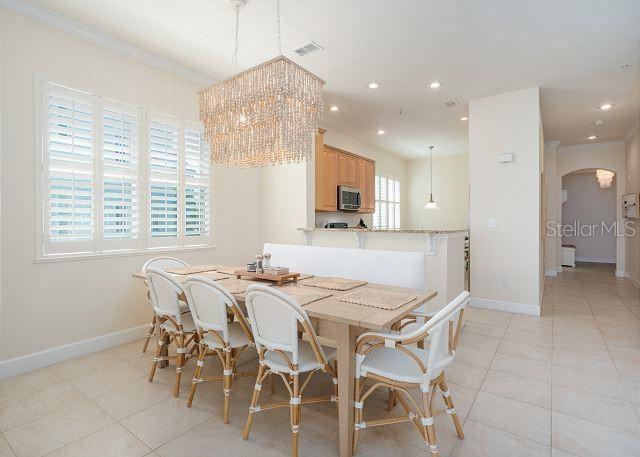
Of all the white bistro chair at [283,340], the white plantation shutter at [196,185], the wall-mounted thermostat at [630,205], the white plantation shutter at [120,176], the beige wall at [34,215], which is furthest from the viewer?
the wall-mounted thermostat at [630,205]

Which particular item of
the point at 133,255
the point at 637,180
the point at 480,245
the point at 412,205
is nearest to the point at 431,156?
the point at 412,205

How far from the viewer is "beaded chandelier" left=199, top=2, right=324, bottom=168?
7.87 feet

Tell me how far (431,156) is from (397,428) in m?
7.69

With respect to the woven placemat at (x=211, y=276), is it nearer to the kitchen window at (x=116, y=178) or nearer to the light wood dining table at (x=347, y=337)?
the kitchen window at (x=116, y=178)

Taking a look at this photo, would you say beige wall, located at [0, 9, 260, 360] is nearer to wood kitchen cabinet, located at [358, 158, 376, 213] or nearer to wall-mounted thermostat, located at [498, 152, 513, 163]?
wood kitchen cabinet, located at [358, 158, 376, 213]

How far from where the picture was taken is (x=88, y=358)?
3033mm

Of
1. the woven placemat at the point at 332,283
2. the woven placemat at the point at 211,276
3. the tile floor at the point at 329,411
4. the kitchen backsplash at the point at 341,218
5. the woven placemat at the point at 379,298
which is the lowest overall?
the tile floor at the point at 329,411

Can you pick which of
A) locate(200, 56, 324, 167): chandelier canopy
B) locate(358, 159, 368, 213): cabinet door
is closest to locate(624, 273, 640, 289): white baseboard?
locate(358, 159, 368, 213): cabinet door

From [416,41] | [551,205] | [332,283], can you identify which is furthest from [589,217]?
[332,283]

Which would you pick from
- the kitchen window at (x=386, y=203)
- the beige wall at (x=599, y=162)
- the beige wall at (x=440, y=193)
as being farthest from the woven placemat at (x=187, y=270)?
the beige wall at (x=599, y=162)

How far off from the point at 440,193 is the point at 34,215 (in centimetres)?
810

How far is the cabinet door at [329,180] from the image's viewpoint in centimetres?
555

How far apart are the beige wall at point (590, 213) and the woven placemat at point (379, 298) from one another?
10665 mm

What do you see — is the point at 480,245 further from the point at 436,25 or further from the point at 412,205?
the point at 412,205
